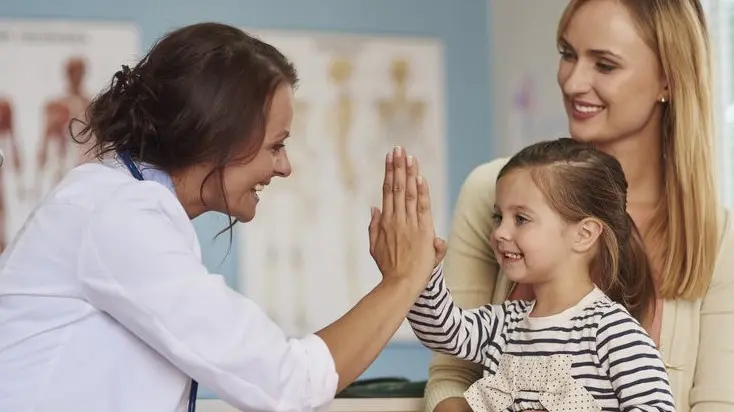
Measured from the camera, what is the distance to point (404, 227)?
1454 mm

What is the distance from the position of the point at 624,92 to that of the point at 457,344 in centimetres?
48

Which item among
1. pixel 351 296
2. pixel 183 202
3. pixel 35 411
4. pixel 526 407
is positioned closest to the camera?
pixel 35 411

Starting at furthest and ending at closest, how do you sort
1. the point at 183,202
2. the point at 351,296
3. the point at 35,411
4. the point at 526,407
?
the point at 351,296 < the point at 526,407 < the point at 183,202 < the point at 35,411

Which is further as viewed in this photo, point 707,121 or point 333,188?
point 333,188

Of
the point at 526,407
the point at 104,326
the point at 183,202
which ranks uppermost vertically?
the point at 183,202

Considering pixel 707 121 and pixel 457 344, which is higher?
pixel 707 121

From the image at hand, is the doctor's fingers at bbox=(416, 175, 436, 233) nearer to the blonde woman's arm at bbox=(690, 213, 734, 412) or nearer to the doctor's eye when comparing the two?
the doctor's eye

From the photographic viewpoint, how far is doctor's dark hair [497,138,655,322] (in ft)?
5.26

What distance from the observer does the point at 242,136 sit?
1351 mm

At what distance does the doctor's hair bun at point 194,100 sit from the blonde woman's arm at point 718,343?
770mm

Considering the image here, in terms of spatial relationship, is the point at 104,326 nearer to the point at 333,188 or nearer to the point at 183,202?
the point at 183,202

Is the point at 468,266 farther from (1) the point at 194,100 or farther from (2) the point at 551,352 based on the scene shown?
(1) the point at 194,100

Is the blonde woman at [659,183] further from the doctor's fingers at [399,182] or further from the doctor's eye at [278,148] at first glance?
the doctor's eye at [278,148]

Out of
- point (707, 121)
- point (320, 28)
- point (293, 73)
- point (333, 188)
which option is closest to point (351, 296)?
point (333, 188)
